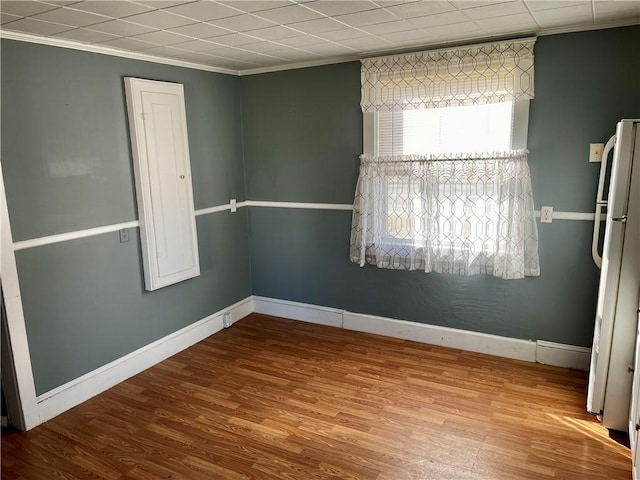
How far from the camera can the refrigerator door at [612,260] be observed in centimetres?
230

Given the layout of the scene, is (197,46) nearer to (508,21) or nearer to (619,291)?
(508,21)

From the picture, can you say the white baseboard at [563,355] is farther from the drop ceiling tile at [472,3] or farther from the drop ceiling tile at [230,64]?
the drop ceiling tile at [230,64]

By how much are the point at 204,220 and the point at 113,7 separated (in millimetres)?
1948

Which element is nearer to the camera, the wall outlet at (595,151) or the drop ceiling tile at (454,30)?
the drop ceiling tile at (454,30)

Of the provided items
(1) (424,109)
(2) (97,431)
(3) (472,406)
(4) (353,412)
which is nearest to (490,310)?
(3) (472,406)

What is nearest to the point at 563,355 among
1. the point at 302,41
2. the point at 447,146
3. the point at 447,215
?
the point at 447,215

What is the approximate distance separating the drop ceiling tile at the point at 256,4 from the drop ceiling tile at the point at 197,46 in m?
0.77

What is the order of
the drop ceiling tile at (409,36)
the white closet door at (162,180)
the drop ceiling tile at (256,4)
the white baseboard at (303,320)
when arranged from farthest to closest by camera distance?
1. the white closet door at (162,180)
2. the white baseboard at (303,320)
3. the drop ceiling tile at (409,36)
4. the drop ceiling tile at (256,4)

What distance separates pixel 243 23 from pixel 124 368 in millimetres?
2403

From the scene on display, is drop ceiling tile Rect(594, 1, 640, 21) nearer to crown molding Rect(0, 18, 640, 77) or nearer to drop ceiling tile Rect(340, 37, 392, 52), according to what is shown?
crown molding Rect(0, 18, 640, 77)

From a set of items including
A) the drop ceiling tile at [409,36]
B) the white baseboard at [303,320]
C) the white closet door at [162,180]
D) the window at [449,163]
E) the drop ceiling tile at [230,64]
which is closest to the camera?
the drop ceiling tile at [409,36]

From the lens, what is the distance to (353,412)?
2.78 meters

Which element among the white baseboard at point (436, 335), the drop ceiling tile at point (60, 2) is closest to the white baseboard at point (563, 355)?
the white baseboard at point (436, 335)

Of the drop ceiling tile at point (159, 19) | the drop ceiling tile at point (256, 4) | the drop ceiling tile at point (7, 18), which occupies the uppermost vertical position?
the drop ceiling tile at point (256, 4)
